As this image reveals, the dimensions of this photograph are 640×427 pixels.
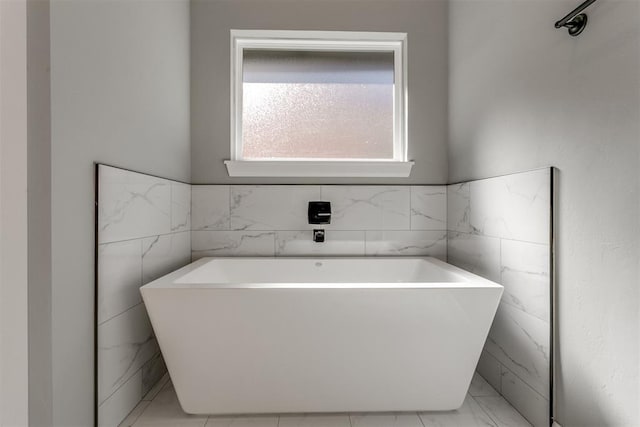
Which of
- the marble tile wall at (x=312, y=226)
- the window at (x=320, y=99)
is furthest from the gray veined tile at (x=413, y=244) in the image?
the window at (x=320, y=99)

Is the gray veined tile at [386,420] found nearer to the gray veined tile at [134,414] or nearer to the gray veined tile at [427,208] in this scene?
the gray veined tile at [134,414]

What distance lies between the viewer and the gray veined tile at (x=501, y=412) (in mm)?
1309

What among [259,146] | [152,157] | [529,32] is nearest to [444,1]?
[529,32]

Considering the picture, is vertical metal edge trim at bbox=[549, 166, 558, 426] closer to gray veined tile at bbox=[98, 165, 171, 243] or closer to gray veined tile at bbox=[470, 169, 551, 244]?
gray veined tile at bbox=[470, 169, 551, 244]

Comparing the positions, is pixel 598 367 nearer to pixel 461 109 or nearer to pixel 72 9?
pixel 461 109

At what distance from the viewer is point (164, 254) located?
167 cm

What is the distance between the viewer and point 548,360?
122cm

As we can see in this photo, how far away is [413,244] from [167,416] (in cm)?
165

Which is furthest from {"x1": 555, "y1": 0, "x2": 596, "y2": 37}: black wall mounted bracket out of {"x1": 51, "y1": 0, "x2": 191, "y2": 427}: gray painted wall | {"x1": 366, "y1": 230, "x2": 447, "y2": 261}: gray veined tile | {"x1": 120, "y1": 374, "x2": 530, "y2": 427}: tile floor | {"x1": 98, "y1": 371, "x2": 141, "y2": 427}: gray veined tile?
{"x1": 98, "y1": 371, "x2": 141, "y2": 427}: gray veined tile

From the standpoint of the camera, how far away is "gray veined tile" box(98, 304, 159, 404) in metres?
1.17

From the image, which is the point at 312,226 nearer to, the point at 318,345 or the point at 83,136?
the point at 318,345

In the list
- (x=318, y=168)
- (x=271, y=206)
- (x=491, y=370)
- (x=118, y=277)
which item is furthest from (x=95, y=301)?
(x=491, y=370)

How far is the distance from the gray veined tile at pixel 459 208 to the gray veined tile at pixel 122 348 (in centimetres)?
177

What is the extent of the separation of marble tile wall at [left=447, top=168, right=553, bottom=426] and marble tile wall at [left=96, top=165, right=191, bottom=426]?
166 centimetres
